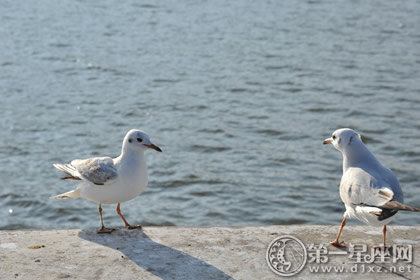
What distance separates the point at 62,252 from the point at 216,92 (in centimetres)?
863

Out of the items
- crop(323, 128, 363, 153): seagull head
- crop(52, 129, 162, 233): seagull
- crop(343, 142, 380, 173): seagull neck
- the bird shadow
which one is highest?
crop(323, 128, 363, 153): seagull head

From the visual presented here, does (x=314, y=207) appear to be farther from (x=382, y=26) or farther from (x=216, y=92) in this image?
(x=382, y=26)

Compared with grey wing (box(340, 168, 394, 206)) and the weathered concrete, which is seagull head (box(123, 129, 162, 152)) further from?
grey wing (box(340, 168, 394, 206))

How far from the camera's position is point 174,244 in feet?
Answer: 19.5

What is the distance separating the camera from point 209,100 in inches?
540

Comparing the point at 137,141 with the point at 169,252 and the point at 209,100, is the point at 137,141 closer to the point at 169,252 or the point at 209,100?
the point at 169,252

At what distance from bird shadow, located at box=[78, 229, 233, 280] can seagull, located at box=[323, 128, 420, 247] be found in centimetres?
119

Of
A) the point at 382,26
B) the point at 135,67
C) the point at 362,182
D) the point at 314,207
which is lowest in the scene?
the point at 314,207

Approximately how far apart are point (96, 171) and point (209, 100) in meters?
7.64

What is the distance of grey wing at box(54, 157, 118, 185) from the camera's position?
20.3ft

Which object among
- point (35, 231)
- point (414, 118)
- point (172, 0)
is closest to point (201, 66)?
point (414, 118)

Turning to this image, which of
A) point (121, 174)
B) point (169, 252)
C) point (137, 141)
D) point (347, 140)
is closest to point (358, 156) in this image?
point (347, 140)

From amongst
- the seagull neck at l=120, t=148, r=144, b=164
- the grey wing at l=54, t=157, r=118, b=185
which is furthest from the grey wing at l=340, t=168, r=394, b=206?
the grey wing at l=54, t=157, r=118, b=185

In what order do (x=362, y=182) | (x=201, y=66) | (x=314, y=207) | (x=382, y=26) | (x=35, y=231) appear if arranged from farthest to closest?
(x=382, y=26), (x=201, y=66), (x=314, y=207), (x=35, y=231), (x=362, y=182)
